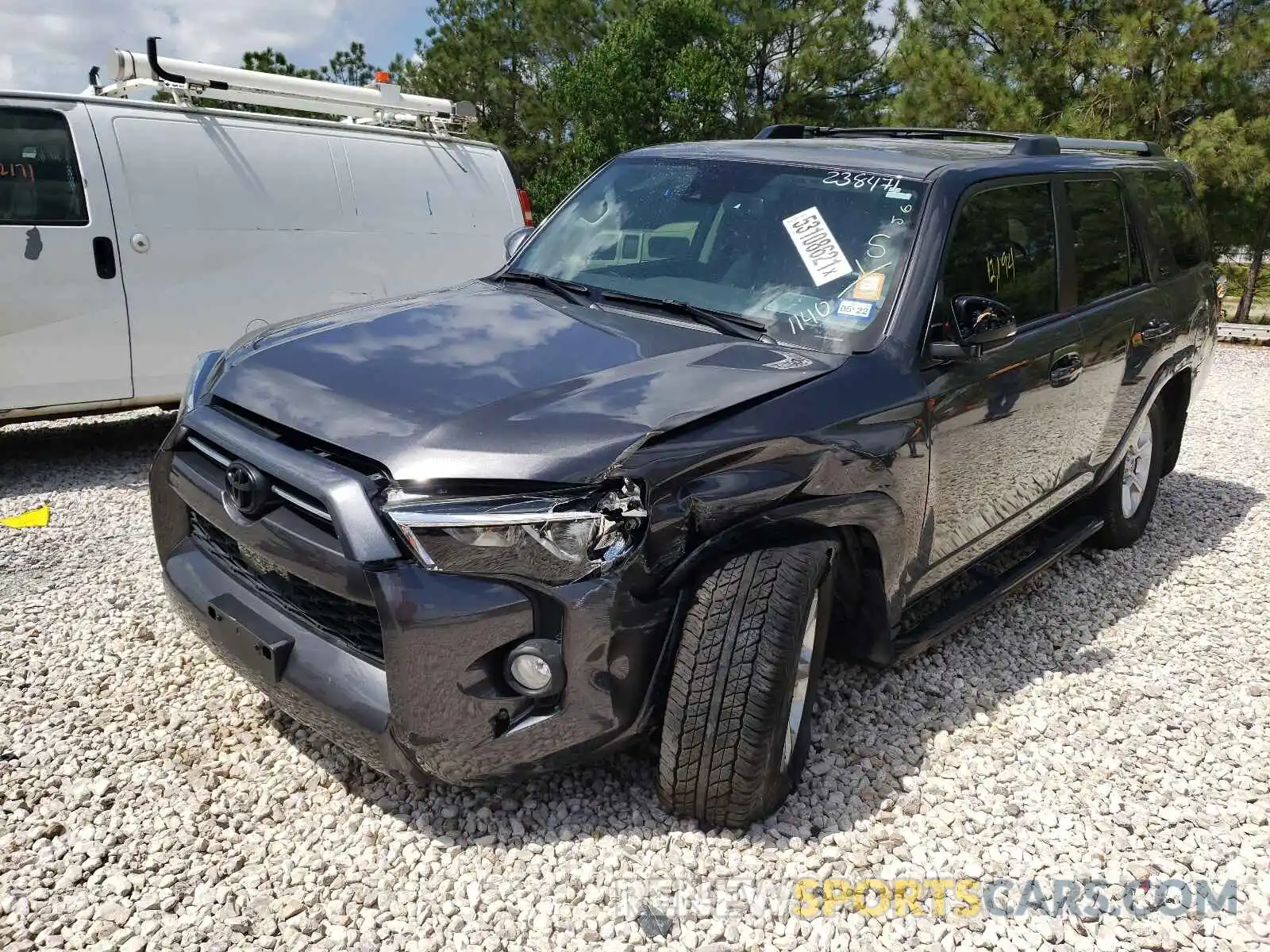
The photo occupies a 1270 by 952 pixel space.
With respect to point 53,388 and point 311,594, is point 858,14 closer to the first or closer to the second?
point 53,388

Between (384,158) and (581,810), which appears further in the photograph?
(384,158)

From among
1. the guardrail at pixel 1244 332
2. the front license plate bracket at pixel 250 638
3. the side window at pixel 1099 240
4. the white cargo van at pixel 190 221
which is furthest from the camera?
the guardrail at pixel 1244 332

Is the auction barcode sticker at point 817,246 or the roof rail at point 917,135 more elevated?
the roof rail at point 917,135

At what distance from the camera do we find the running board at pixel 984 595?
10.6ft

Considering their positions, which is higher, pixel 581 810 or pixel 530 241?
pixel 530 241

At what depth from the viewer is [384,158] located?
268 inches

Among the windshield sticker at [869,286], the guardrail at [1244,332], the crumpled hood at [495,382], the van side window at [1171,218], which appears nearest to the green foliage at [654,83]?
the guardrail at [1244,332]

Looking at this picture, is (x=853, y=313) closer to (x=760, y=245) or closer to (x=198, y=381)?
(x=760, y=245)

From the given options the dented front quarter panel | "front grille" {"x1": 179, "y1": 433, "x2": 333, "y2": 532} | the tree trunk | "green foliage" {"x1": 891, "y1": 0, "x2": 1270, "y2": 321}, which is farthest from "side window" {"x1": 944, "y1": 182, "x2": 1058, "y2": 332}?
the tree trunk

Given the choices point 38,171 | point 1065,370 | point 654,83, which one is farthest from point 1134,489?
point 654,83

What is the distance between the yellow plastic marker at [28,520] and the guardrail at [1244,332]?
13784mm

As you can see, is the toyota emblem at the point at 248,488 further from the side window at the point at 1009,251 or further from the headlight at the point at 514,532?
the side window at the point at 1009,251

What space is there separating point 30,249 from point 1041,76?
15.6m

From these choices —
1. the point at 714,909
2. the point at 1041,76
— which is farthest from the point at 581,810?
the point at 1041,76
